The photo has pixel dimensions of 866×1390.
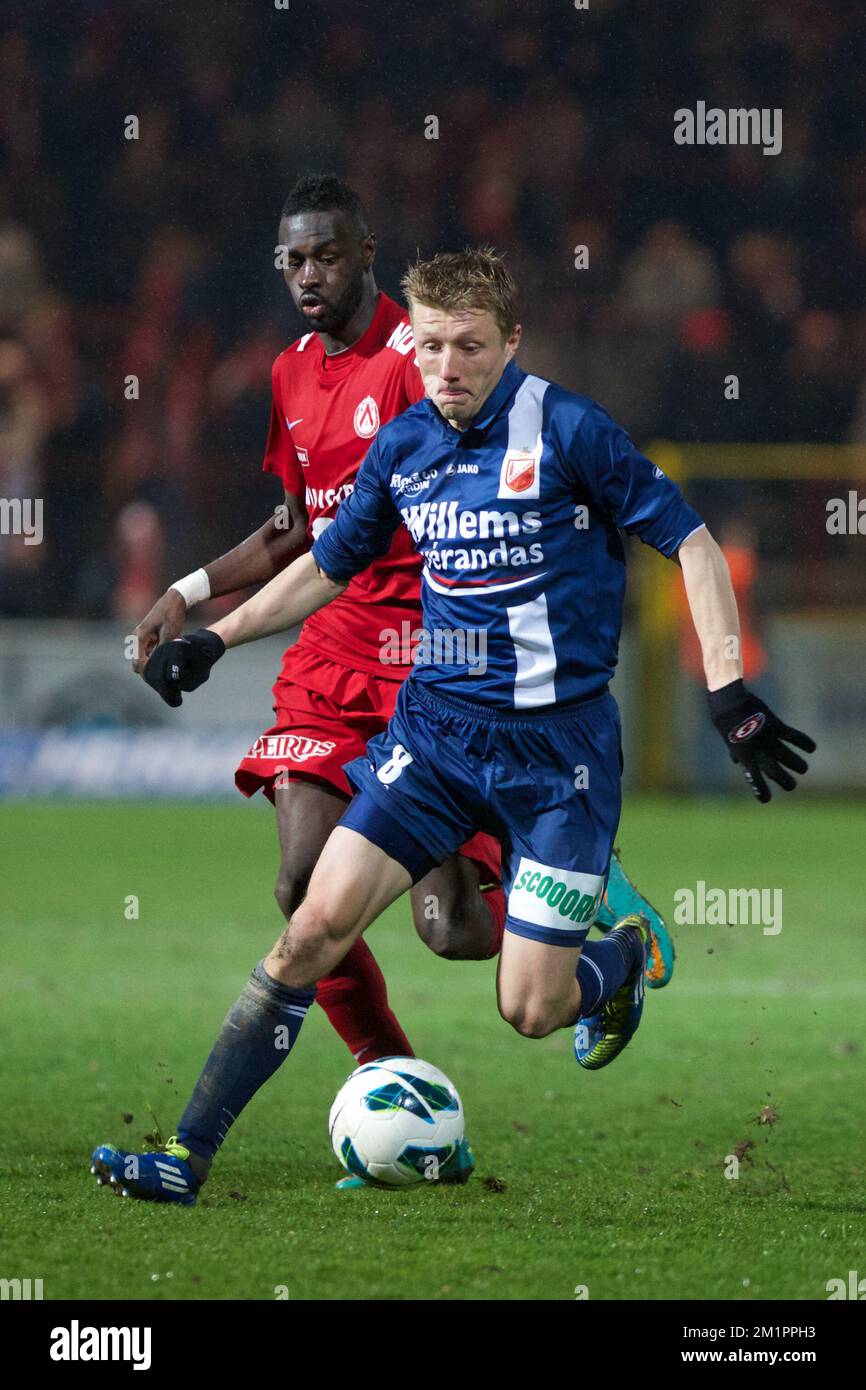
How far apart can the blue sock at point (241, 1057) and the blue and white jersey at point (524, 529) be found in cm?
80

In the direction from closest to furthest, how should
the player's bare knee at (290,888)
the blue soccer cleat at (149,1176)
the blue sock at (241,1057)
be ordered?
the blue soccer cleat at (149,1176), the blue sock at (241,1057), the player's bare knee at (290,888)

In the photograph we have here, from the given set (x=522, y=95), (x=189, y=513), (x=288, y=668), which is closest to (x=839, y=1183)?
(x=288, y=668)

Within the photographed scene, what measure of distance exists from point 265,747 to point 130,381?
8567mm

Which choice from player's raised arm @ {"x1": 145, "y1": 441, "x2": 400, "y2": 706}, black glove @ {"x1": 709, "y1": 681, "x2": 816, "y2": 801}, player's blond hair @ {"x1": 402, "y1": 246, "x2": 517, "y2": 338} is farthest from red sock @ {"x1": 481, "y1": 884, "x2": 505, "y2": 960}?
player's blond hair @ {"x1": 402, "y1": 246, "x2": 517, "y2": 338}

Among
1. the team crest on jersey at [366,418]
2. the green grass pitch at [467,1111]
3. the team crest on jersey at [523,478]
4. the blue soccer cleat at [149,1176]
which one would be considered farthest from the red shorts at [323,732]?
the blue soccer cleat at [149,1176]

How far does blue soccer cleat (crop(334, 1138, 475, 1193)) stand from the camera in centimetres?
452

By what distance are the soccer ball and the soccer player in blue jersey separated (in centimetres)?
25

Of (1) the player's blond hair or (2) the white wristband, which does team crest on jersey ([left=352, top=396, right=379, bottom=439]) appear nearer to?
(2) the white wristband

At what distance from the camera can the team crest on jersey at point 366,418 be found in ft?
16.7

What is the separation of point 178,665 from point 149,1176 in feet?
3.77

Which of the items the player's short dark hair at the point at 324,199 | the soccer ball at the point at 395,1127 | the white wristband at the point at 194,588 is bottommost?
the soccer ball at the point at 395,1127

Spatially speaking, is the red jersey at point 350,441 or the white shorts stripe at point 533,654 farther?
the red jersey at point 350,441

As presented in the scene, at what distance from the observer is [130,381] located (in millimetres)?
13242

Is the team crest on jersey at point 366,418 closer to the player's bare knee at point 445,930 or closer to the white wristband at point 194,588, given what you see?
the white wristband at point 194,588
